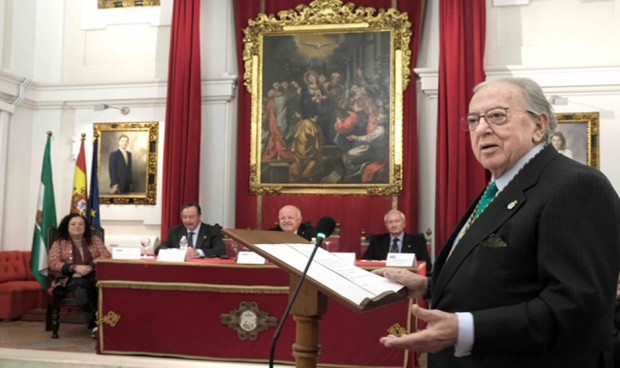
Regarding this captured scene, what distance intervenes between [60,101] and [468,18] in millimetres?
5616

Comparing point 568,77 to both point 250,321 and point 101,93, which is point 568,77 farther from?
point 101,93

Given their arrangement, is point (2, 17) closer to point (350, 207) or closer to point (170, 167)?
point (170, 167)

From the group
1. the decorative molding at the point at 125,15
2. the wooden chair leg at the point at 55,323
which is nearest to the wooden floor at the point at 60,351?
the wooden chair leg at the point at 55,323

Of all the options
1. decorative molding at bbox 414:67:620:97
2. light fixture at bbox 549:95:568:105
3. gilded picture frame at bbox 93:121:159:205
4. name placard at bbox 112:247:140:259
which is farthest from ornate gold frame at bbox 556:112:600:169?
gilded picture frame at bbox 93:121:159:205

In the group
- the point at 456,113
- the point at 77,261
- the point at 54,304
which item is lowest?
the point at 54,304

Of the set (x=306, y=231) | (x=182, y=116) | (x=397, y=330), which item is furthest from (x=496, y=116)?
(x=182, y=116)

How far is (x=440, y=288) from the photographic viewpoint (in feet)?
6.01

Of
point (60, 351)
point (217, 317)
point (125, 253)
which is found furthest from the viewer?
point (60, 351)

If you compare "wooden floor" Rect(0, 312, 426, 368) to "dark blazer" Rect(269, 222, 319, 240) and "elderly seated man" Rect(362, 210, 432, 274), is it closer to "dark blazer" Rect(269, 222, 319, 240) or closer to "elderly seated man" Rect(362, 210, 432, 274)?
"elderly seated man" Rect(362, 210, 432, 274)

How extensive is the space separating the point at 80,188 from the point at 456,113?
4.76 m

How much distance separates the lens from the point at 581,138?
7.60 meters

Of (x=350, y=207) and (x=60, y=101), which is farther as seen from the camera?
(x=60, y=101)

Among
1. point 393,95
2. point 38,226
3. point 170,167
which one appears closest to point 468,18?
point 393,95

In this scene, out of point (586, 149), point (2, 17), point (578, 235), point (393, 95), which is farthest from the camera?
point (2, 17)
